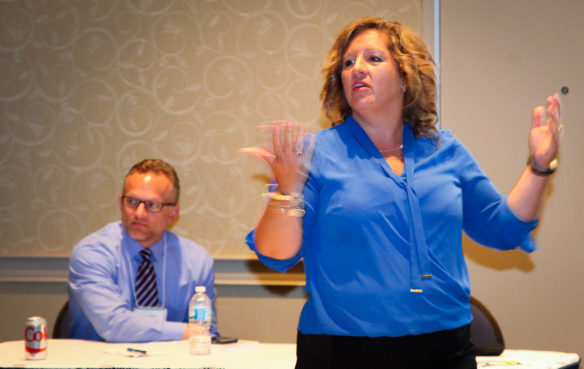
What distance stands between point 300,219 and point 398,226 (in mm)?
240

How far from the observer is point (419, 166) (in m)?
1.69

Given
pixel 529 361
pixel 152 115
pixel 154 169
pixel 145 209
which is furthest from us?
pixel 152 115

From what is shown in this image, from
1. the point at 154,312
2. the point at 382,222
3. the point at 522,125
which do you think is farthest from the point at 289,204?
the point at 522,125

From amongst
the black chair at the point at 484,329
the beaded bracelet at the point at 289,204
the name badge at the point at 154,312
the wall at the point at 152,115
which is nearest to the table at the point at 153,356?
the name badge at the point at 154,312

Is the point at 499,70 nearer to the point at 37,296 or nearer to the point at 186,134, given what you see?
the point at 186,134

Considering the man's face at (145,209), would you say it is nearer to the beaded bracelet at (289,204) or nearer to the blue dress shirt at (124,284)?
the blue dress shirt at (124,284)

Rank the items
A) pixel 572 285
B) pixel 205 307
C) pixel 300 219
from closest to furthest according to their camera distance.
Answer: pixel 300 219, pixel 205 307, pixel 572 285

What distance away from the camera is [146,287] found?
3162mm

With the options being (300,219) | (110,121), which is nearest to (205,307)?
(300,219)

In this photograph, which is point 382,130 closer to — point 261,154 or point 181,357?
point 261,154

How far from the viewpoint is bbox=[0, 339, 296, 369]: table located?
2.31 metres

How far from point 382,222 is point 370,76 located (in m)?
0.44

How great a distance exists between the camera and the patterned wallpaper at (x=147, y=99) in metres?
4.17

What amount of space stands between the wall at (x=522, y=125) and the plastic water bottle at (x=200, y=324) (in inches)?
71.7
